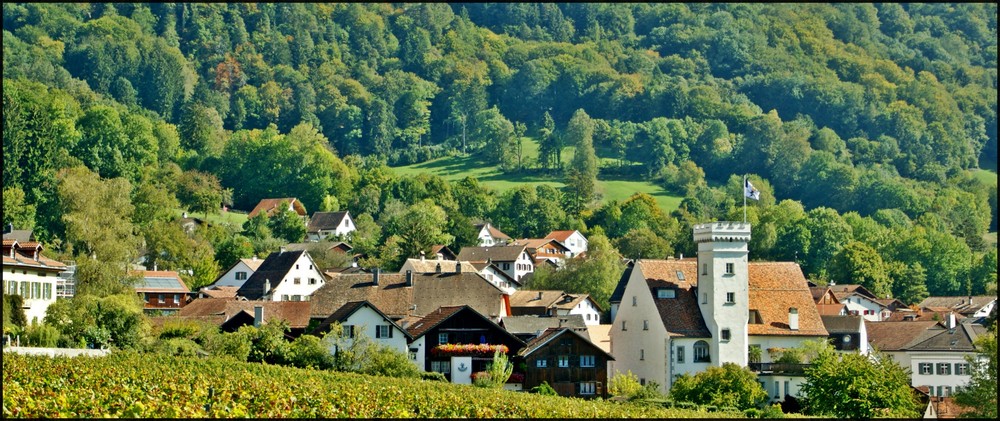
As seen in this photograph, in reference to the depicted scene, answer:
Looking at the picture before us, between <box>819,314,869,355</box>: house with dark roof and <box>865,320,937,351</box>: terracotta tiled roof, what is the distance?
2.57m

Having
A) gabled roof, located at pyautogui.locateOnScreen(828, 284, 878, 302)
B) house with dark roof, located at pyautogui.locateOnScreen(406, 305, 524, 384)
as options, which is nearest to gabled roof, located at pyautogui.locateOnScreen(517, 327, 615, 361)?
house with dark roof, located at pyautogui.locateOnScreen(406, 305, 524, 384)

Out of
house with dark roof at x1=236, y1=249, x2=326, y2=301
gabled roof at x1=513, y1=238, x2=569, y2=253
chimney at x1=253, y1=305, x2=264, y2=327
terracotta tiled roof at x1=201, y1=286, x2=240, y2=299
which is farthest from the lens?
gabled roof at x1=513, y1=238, x2=569, y2=253

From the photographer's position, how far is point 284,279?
372 feet

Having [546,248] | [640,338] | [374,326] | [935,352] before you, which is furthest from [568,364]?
[546,248]

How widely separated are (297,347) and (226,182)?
117 metres

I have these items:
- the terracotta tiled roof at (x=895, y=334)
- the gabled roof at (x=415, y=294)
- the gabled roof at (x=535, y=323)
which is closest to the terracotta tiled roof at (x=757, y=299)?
the gabled roof at (x=535, y=323)

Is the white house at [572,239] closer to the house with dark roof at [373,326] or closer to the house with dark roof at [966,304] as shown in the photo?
the house with dark roof at [966,304]

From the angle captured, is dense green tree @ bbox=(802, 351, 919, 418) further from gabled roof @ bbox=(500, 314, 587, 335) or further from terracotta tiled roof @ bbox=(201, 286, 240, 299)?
terracotta tiled roof @ bbox=(201, 286, 240, 299)

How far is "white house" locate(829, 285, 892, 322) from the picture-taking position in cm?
12456

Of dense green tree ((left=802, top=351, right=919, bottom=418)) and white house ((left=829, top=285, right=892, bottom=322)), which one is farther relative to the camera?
white house ((left=829, top=285, right=892, bottom=322))

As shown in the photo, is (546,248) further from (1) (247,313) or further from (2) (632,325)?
(2) (632,325)

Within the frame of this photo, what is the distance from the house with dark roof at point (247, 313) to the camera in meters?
88.9

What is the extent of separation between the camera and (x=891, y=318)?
395 feet

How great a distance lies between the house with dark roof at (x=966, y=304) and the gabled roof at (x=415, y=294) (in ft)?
134
